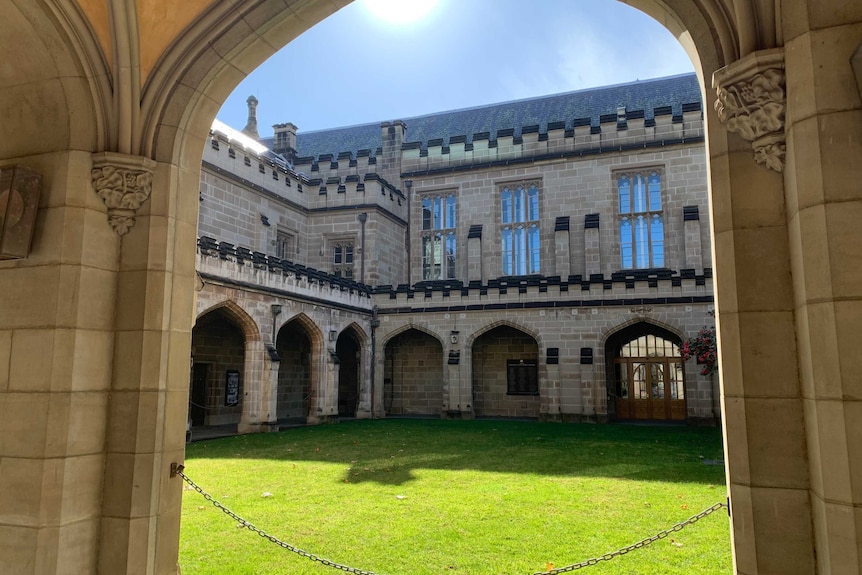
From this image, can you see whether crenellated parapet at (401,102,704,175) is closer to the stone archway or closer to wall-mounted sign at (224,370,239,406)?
wall-mounted sign at (224,370,239,406)

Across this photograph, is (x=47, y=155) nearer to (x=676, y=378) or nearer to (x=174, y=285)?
(x=174, y=285)

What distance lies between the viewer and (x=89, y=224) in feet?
13.1

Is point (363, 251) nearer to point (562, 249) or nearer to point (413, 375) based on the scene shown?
point (413, 375)

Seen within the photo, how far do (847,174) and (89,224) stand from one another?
171 inches

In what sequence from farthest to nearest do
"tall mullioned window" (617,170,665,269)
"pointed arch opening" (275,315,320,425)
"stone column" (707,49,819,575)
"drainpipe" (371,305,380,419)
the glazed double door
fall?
"tall mullioned window" (617,170,665,269)
"drainpipe" (371,305,380,419)
"pointed arch opening" (275,315,320,425)
the glazed double door
"stone column" (707,49,819,575)

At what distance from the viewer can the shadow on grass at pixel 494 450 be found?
9000 mm

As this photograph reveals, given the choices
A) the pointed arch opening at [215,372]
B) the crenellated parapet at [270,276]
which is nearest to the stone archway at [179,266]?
the crenellated parapet at [270,276]

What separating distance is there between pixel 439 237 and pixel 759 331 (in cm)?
2179

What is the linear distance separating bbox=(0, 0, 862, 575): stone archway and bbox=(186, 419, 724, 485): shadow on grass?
472 cm

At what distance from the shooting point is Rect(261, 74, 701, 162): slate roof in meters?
24.9

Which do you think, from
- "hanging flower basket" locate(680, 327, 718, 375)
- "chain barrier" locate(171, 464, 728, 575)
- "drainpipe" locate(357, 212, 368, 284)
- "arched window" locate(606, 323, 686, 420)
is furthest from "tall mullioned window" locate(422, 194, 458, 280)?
"chain barrier" locate(171, 464, 728, 575)

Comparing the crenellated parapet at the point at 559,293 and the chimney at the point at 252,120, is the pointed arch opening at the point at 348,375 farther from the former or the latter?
the chimney at the point at 252,120

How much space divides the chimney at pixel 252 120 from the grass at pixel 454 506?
886 inches

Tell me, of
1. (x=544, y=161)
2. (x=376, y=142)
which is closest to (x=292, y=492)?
(x=544, y=161)
